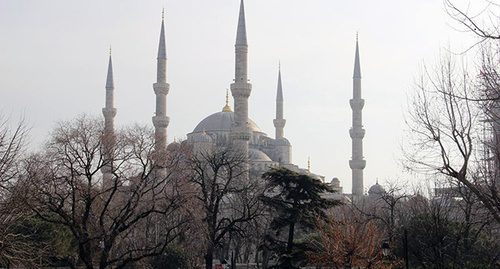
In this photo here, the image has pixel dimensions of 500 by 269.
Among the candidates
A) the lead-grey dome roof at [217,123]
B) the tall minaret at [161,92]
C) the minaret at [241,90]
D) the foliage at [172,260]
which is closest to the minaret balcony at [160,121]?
the tall minaret at [161,92]

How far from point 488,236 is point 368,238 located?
586cm

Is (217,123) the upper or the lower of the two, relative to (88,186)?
upper

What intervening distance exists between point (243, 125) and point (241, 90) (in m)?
2.72

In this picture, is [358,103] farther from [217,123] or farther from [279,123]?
[217,123]

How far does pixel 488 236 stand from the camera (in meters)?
22.7

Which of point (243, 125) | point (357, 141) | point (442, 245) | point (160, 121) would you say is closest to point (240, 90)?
point (243, 125)

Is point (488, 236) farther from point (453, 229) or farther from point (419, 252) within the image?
point (419, 252)

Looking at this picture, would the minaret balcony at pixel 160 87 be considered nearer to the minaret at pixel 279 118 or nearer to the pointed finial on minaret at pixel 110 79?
the pointed finial on minaret at pixel 110 79

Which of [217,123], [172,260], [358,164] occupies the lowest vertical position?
[172,260]

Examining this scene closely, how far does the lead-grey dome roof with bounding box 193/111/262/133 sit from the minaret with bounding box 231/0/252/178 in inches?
668

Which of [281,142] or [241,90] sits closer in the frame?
[241,90]

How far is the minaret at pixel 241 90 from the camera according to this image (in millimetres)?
50344

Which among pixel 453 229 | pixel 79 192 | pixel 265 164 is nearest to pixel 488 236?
pixel 453 229

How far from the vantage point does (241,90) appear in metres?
50.3
